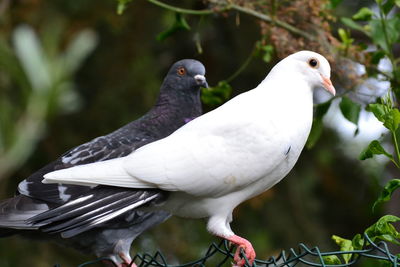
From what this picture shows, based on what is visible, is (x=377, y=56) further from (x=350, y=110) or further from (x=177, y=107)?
(x=177, y=107)

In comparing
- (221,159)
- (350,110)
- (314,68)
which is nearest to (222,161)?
(221,159)

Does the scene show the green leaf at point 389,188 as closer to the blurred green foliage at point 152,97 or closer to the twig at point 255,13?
the twig at point 255,13

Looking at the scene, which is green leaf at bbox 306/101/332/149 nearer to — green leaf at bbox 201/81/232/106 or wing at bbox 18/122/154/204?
green leaf at bbox 201/81/232/106

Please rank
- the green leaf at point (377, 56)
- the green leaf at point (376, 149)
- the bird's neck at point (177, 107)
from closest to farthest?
the green leaf at point (376, 149)
the green leaf at point (377, 56)
the bird's neck at point (177, 107)

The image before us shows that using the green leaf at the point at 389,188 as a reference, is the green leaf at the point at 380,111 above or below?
above

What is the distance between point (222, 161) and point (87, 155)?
0.86 meters

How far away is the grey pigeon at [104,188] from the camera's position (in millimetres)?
3941

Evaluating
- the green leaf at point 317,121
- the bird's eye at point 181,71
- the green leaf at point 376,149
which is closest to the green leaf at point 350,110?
the green leaf at point 317,121

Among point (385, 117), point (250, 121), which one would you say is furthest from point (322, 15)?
point (385, 117)

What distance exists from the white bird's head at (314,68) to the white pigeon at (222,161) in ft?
0.23

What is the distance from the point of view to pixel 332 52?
4.36 meters

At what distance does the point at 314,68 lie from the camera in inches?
147

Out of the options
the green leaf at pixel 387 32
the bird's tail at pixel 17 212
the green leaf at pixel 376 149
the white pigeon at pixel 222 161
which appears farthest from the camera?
the green leaf at pixel 387 32

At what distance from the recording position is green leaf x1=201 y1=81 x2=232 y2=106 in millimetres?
4371
